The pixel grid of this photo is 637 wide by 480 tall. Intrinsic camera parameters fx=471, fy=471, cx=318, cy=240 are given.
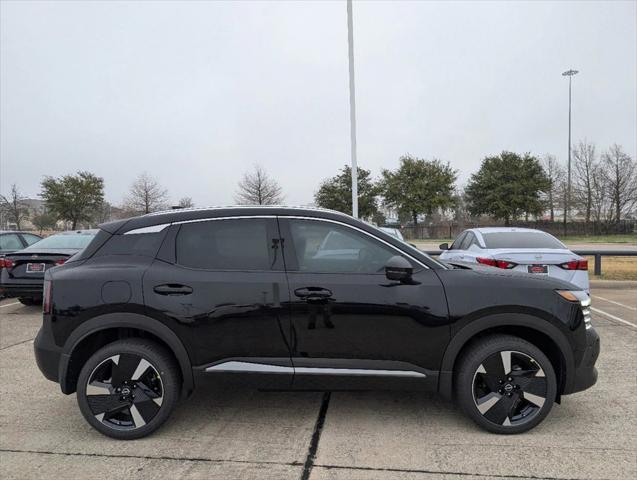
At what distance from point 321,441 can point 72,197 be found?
42.0 metres

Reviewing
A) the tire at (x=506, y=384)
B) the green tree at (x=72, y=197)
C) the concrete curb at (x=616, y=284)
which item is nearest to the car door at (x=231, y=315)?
the tire at (x=506, y=384)

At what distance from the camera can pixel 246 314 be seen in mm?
3416

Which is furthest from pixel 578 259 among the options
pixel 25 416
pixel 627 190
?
pixel 627 190

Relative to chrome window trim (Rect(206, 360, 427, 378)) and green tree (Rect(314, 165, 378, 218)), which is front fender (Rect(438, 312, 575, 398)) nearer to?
chrome window trim (Rect(206, 360, 427, 378))

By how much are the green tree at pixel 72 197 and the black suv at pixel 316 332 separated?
40.5 m

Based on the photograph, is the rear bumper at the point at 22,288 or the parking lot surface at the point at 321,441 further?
the rear bumper at the point at 22,288

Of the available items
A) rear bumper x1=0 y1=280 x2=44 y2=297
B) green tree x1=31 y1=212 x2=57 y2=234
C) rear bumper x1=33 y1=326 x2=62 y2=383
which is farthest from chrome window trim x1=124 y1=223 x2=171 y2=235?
green tree x1=31 y1=212 x2=57 y2=234

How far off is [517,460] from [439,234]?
4686cm

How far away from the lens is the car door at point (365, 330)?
3.39m

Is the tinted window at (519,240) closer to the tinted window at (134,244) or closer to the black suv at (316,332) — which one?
the black suv at (316,332)

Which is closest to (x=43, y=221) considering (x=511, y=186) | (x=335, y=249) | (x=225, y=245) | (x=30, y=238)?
(x=30, y=238)

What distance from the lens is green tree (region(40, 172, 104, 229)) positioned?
128ft

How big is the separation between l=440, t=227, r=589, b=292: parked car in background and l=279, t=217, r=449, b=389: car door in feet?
7.97

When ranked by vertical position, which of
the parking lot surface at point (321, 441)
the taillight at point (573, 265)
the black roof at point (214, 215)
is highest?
the black roof at point (214, 215)
